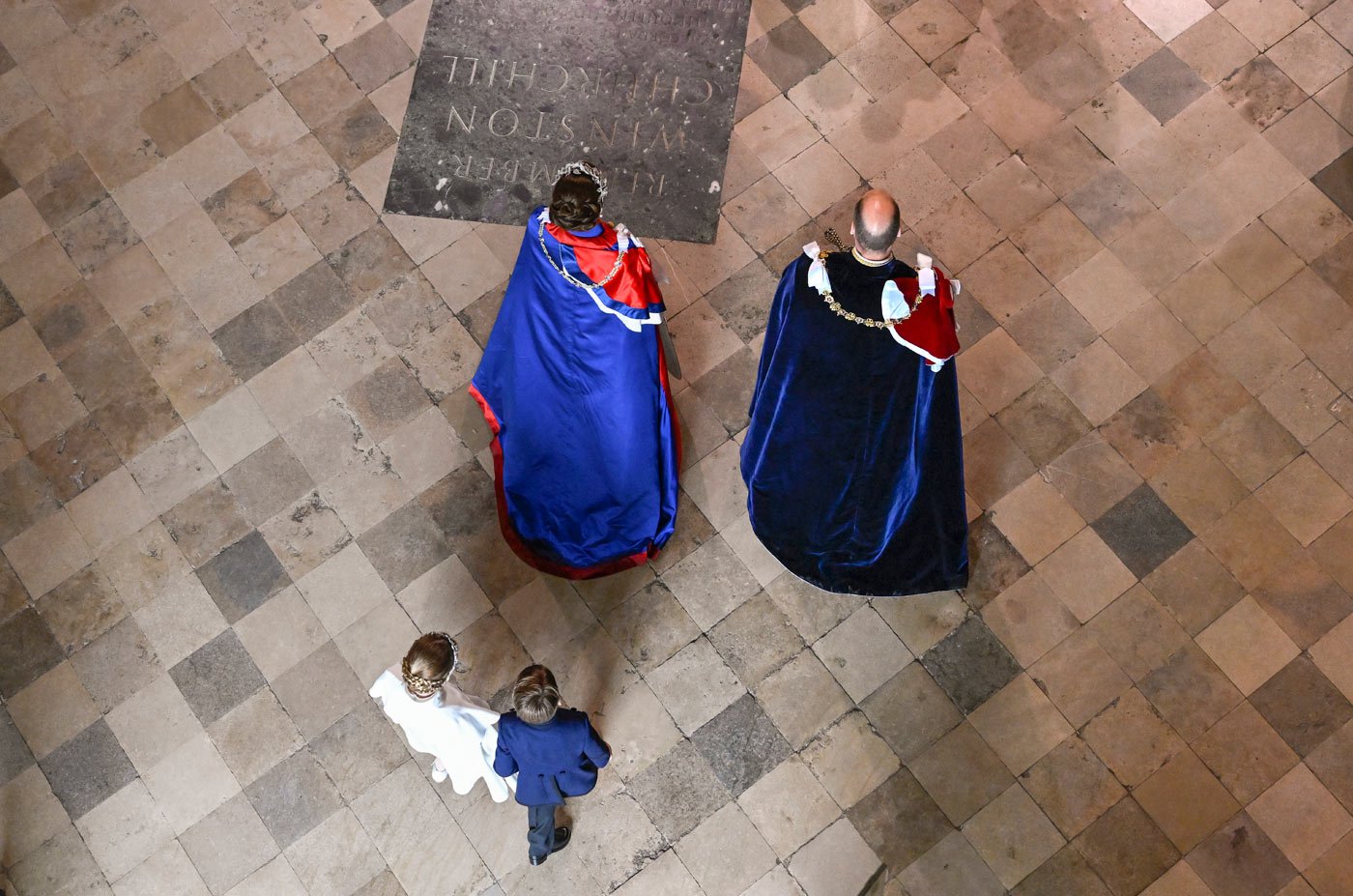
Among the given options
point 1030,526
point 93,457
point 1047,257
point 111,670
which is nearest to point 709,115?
point 1047,257

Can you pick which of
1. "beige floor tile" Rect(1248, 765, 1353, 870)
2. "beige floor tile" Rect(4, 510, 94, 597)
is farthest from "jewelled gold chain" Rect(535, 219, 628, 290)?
"beige floor tile" Rect(1248, 765, 1353, 870)

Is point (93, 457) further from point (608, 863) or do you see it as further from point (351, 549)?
point (608, 863)

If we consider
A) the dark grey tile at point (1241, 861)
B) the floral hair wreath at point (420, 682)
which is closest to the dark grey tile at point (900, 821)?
the dark grey tile at point (1241, 861)

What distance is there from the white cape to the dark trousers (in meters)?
0.25

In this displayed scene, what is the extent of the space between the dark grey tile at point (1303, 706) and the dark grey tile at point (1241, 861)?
52 cm

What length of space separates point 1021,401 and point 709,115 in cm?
264

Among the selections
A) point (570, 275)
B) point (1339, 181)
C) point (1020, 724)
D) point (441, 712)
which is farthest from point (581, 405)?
point (1339, 181)

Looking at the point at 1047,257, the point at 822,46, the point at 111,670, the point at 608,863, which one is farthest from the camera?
the point at 822,46

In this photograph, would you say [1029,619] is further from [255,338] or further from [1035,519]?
[255,338]

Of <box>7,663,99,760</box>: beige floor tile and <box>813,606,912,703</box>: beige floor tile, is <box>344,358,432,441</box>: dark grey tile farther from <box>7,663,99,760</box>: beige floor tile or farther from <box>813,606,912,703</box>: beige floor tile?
<box>813,606,912,703</box>: beige floor tile

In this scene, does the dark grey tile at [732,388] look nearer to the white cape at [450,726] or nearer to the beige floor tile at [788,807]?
the beige floor tile at [788,807]

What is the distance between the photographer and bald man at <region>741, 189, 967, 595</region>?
4.80 m

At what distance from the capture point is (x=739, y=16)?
22.8 feet

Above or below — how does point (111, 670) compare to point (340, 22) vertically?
below
